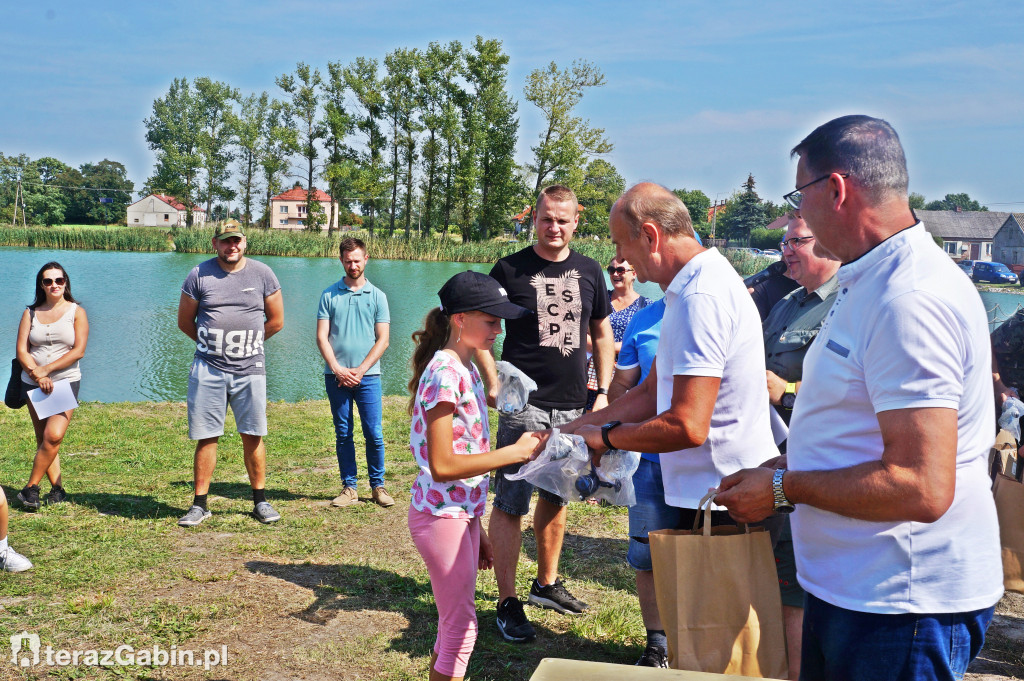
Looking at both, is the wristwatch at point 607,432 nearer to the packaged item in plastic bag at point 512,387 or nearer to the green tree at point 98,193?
the packaged item in plastic bag at point 512,387

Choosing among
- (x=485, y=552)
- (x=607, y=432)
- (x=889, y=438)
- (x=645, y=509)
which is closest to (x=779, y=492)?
(x=889, y=438)

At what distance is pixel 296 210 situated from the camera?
81.4m

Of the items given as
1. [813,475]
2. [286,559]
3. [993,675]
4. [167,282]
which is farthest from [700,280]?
[167,282]

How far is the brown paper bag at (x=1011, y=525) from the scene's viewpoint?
11.3ft

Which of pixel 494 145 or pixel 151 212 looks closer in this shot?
pixel 494 145

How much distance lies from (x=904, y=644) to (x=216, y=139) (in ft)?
207

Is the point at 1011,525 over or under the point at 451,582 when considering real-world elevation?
over

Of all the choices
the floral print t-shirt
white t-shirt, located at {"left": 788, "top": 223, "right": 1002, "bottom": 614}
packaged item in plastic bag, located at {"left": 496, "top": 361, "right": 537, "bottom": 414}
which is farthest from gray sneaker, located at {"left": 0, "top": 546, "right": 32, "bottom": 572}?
white t-shirt, located at {"left": 788, "top": 223, "right": 1002, "bottom": 614}

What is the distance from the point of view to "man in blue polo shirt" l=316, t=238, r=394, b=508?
6250 mm

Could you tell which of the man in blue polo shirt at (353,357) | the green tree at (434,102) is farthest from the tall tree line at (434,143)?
the man in blue polo shirt at (353,357)

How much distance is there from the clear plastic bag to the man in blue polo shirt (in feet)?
11.4

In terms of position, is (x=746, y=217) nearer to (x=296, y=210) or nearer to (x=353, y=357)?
(x=296, y=210)

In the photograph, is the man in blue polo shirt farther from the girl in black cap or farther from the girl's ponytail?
the girl in black cap

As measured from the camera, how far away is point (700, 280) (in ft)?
8.35
